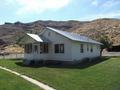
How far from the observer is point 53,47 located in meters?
39.7

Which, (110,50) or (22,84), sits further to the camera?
(110,50)

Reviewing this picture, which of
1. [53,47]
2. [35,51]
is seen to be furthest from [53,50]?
[35,51]

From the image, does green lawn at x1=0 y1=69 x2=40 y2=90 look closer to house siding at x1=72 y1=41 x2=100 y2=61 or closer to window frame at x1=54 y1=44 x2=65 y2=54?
window frame at x1=54 y1=44 x2=65 y2=54

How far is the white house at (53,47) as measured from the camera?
37906 mm

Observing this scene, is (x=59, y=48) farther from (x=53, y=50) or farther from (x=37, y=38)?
(x=37, y=38)

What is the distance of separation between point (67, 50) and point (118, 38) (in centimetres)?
5665

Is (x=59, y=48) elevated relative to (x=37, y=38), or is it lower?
lower

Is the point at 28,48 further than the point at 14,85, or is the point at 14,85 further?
the point at 28,48

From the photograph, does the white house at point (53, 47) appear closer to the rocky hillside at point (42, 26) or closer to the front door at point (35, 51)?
the front door at point (35, 51)

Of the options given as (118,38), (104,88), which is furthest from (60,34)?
(118,38)

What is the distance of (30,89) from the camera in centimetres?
1852

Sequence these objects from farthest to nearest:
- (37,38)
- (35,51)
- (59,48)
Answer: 1. (37,38)
2. (35,51)
3. (59,48)

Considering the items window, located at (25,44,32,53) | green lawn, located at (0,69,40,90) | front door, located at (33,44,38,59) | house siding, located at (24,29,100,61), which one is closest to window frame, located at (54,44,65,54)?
house siding, located at (24,29,100,61)

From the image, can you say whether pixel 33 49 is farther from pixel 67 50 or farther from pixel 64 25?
pixel 64 25
